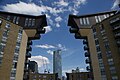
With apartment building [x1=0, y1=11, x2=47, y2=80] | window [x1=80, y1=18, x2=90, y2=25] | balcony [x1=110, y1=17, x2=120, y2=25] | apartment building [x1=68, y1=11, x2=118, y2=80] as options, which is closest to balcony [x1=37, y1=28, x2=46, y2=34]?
apartment building [x1=0, y1=11, x2=47, y2=80]

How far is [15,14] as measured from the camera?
63562 millimetres

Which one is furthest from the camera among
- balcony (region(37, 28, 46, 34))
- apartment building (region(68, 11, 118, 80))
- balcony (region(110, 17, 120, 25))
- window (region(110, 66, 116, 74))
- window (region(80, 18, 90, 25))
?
balcony (region(37, 28, 46, 34))

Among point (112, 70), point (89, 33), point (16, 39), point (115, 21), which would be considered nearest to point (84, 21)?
point (89, 33)

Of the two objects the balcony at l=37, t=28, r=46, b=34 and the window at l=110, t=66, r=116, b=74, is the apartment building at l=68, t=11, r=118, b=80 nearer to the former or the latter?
the window at l=110, t=66, r=116, b=74

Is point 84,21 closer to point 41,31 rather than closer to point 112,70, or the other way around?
point 41,31

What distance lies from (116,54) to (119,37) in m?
5.41

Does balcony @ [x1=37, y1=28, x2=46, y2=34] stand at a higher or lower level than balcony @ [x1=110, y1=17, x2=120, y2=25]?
higher

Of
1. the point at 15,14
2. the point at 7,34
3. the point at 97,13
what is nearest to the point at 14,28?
the point at 7,34

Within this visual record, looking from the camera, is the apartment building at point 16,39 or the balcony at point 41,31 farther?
the balcony at point 41,31

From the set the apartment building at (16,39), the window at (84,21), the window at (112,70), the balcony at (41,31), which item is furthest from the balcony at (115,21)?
the balcony at (41,31)

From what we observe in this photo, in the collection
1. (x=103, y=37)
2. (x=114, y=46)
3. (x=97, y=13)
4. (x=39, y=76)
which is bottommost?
(x=39, y=76)

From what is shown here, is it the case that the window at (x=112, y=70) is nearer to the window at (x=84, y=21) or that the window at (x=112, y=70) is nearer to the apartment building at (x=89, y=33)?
the apartment building at (x=89, y=33)

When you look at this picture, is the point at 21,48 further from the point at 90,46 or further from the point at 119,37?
the point at 119,37

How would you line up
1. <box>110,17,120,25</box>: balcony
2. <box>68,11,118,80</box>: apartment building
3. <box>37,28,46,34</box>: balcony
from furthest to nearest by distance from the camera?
<box>37,28,46,34</box>: balcony
<box>68,11,118,80</box>: apartment building
<box>110,17,120,25</box>: balcony
